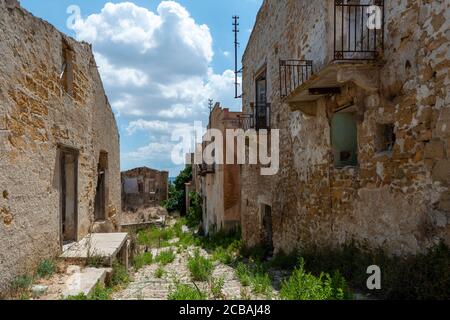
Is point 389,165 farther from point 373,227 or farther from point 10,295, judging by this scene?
point 10,295

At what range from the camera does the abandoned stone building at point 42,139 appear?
4457 millimetres

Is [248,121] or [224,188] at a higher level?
[248,121]

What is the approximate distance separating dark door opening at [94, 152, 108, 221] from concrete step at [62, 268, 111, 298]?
4388 mm

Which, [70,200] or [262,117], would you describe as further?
[262,117]

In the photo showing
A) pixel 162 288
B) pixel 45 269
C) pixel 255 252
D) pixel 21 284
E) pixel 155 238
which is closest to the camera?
pixel 21 284

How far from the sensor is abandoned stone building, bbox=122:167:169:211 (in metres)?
30.1

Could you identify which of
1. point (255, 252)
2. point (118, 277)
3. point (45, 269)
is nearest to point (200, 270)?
point (118, 277)

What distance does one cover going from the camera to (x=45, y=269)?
5.22 metres

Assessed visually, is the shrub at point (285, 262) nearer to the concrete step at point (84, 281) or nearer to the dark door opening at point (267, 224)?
the dark door opening at point (267, 224)

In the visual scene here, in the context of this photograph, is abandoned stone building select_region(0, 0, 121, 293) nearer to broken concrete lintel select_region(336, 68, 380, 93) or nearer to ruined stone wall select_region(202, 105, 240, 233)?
broken concrete lintel select_region(336, 68, 380, 93)

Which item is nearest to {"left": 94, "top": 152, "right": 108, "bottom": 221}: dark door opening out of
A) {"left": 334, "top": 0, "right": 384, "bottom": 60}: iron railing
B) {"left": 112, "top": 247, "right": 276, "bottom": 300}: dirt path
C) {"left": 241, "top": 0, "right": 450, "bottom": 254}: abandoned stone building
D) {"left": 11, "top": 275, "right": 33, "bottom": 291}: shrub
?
{"left": 112, "top": 247, "right": 276, "bottom": 300}: dirt path

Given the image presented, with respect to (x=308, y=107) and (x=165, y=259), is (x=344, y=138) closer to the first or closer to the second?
(x=308, y=107)

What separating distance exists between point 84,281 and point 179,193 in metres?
26.8
